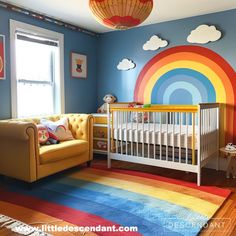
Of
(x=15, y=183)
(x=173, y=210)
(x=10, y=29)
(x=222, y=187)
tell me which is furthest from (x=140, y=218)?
(x=10, y=29)

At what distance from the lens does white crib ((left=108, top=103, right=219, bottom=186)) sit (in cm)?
285

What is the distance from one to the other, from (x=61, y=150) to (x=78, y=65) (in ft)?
5.98

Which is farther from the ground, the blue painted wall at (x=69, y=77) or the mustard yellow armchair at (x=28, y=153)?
the blue painted wall at (x=69, y=77)

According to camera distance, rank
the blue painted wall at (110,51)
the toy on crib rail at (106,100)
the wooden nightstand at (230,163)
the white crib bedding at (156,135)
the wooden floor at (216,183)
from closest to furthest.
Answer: the wooden floor at (216,183)
the white crib bedding at (156,135)
the wooden nightstand at (230,163)
the blue painted wall at (110,51)
the toy on crib rail at (106,100)

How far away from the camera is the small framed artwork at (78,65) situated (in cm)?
414

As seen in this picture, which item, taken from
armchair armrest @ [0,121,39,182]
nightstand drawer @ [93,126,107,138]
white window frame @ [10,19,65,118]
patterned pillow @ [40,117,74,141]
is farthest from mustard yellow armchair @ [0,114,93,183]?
nightstand drawer @ [93,126,107,138]

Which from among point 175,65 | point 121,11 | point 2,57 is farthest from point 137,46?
point 121,11

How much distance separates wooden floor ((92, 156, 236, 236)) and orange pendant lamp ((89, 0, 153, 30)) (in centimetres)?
164

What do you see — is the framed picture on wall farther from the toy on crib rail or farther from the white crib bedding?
the toy on crib rail

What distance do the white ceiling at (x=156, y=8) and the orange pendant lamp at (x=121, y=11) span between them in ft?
4.94

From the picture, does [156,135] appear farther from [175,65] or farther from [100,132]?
[175,65]

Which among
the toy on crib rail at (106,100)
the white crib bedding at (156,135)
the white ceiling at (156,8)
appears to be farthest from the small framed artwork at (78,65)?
the white crib bedding at (156,135)

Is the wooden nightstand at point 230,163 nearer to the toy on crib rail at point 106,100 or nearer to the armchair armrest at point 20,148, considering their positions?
the toy on crib rail at point 106,100

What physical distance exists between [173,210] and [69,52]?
2.95 meters
